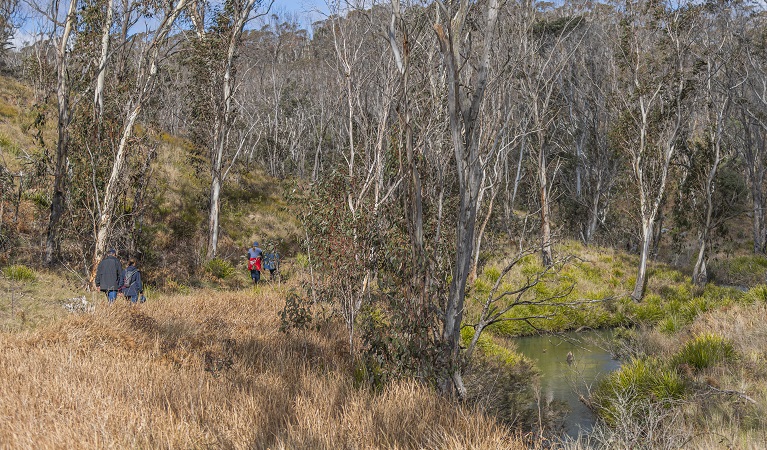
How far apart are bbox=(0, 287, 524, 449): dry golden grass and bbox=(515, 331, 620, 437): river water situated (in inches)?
133

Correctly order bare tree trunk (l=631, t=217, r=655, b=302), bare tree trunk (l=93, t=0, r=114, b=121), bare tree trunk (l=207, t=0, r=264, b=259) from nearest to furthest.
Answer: bare tree trunk (l=93, t=0, r=114, b=121) < bare tree trunk (l=631, t=217, r=655, b=302) < bare tree trunk (l=207, t=0, r=264, b=259)

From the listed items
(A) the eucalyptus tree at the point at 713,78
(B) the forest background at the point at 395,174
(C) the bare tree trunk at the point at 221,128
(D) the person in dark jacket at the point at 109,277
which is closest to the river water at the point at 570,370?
(B) the forest background at the point at 395,174

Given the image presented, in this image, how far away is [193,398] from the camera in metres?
5.43

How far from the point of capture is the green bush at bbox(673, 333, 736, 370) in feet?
30.2

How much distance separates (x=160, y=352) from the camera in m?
7.38

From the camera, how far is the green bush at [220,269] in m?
17.2

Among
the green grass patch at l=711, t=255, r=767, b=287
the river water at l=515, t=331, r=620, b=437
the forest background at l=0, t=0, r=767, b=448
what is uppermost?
the forest background at l=0, t=0, r=767, b=448

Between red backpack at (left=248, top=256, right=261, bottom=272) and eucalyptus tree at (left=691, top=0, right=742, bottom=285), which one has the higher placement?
eucalyptus tree at (left=691, top=0, right=742, bottom=285)

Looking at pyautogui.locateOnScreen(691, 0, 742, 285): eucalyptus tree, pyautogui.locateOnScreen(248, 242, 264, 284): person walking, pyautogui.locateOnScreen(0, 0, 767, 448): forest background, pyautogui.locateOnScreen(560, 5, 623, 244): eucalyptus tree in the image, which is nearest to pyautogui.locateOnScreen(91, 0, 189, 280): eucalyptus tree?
pyautogui.locateOnScreen(0, 0, 767, 448): forest background

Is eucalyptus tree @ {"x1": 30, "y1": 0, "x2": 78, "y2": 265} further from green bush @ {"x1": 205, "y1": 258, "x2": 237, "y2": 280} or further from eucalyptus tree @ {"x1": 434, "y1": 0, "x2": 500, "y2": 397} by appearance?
eucalyptus tree @ {"x1": 434, "y1": 0, "x2": 500, "y2": 397}

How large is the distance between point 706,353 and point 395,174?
19.5 feet

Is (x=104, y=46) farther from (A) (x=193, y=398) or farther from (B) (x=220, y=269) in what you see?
(A) (x=193, y=398)

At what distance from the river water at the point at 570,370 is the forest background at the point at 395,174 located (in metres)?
1.08

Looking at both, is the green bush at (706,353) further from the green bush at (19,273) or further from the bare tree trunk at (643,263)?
the green bush at (19,273)
